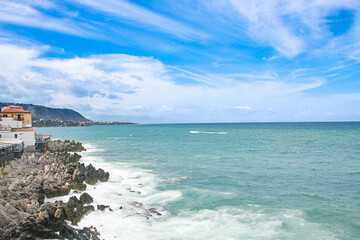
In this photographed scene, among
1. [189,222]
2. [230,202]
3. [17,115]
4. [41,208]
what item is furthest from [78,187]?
[17,115]

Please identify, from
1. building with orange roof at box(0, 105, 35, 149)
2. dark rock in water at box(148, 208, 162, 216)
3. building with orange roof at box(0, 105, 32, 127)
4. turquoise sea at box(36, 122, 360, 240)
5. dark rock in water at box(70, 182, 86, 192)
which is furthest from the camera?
building with orange roof at box(0, 105, 32, 127)

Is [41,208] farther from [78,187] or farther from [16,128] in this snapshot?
[16,128]

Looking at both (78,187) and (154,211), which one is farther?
(78,187)

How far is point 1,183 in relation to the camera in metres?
19.2

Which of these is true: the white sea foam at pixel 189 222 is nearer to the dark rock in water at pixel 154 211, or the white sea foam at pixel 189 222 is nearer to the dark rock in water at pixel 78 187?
the dark rock in water at pixel 154 211

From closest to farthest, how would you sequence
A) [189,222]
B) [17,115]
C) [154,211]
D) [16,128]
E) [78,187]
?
[189,222]
[154,211]
[78,187]
[16,128]
[17,115]

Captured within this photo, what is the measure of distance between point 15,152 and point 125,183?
16.3m

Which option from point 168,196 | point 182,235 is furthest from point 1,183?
point 182,235

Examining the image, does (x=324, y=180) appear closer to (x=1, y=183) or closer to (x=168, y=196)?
(x=168, y=196)

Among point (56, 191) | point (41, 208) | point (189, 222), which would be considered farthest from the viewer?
point (56, 191)

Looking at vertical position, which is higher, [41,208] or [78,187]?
[41,208]

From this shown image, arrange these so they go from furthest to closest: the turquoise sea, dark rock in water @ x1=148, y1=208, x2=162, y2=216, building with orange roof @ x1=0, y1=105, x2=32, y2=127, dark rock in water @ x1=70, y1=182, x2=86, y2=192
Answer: building with orange roof @ x1=0, y1=105, x2=32, y2=127
dark rock in water @ x1=70, y1=182, x2=86, y2=192
dark rock in water @ x1=148, y1=208, x2=162, y2=216
the turquoise sea

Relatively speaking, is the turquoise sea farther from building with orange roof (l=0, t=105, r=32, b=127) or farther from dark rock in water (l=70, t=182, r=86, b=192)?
building with orange roof (l=0, t=105, r=32, b=127)

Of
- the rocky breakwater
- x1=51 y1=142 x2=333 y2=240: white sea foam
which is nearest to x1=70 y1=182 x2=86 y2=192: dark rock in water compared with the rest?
the rocky breakwater
